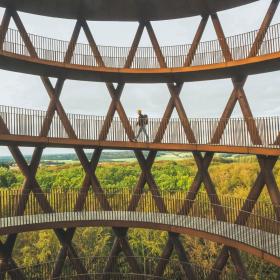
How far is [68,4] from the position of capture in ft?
56.6

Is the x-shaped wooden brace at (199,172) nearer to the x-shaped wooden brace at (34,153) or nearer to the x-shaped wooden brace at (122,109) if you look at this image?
the x-shaped wooden brace at (122,109)

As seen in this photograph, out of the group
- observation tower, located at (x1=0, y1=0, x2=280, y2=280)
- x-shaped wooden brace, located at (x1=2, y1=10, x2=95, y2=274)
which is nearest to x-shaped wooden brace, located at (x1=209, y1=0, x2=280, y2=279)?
observation tower, located at (x1=0, y1=0, x2=280, y2=280)

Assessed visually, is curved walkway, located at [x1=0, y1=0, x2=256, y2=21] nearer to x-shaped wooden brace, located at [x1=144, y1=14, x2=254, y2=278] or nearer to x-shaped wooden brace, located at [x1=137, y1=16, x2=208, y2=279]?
x-shaped wooden brace, located at [x1=137, y1=16, x2=208, y2=279]

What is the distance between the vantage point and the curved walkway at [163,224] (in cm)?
1405

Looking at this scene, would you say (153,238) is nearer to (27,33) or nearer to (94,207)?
(94,207)

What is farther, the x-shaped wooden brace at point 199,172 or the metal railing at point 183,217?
the x-shaped wooden brace at point 199,172

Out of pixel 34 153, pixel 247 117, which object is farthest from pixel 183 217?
pixel 34 153

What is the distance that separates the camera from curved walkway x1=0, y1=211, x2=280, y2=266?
14047mm

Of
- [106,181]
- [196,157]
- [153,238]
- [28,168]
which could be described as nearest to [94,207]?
[28,168]

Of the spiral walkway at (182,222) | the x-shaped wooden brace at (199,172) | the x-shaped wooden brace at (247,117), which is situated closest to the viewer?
the spiral walkway at (182,222)

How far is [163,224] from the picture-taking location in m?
16.9

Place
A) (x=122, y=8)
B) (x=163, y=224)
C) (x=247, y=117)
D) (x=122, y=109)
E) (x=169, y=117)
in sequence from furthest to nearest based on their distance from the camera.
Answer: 1. (x=122, y=109)
2. (x=169, y=117)
3. (x=122, y=8)
4. (x=163, y=224)
5. (x=247, y=117)

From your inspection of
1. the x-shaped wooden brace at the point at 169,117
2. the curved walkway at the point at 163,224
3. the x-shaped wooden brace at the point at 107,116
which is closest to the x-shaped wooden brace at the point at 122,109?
the x-shaped wooden brace at the point at 107,116

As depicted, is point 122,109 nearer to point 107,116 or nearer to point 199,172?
point 107,116
